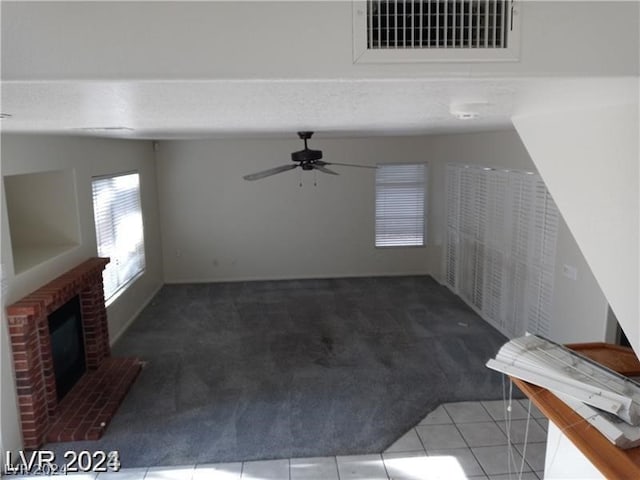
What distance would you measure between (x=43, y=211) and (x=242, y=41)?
439 centimetres

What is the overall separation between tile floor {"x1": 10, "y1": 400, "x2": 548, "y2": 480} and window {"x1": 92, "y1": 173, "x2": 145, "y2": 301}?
2.83 m

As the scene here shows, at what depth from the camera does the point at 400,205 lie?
8.11 metres

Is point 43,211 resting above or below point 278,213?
above

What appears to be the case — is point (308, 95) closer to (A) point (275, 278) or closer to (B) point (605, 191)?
(B) point (605, 191)

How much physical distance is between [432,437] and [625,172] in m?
2.86

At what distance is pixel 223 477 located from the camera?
127 inches

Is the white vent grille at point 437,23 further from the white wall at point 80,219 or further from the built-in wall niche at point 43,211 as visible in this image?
the built-in wall niche at point 43,211

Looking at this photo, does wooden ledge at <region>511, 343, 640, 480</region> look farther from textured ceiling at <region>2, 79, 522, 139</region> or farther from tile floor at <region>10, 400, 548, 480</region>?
textured ceiling at <region>2, 79, 522, 139</region>

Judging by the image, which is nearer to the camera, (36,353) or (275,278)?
(36,353)

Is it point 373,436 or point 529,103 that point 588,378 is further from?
point 373,436

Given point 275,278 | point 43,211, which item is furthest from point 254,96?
point 275,278

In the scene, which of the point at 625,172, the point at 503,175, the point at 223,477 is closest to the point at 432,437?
the point at 223,477

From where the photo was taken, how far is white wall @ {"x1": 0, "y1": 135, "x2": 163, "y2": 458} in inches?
131

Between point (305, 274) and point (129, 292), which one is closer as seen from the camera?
point (129, 292)
